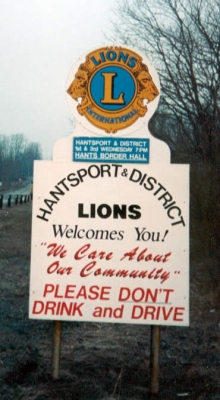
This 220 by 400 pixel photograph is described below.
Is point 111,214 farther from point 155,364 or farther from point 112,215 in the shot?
point 155,364

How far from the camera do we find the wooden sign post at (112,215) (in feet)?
14.5

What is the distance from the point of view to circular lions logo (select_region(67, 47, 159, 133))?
175 inches

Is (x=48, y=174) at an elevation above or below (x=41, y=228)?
above

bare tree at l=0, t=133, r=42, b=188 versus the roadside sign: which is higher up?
bare tree at l=0, t=133, r=42, b=188

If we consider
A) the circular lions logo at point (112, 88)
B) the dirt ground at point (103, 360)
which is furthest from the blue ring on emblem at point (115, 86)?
the dirt ground at point (103, 360)

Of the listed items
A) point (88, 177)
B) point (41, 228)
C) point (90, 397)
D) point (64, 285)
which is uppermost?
point (88, 177)

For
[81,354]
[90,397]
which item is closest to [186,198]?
[90,397]

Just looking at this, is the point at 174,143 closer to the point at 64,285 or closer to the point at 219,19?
the point at 219,19

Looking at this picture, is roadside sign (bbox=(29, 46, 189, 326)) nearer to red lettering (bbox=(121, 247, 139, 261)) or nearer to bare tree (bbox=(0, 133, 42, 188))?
red lettering (bbox=(121, 247, 139, 261))

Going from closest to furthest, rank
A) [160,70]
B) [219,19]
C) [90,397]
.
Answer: [90,397] → [219,19] → [160,70]

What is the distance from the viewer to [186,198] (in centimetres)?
442

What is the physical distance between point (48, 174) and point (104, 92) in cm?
84

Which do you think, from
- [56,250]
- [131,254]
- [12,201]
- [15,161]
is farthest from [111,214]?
[15,161]

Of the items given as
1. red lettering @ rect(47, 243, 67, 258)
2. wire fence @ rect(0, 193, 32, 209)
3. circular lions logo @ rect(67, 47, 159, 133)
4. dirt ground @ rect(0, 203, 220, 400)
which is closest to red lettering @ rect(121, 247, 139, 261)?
red lettering @ rect(47, 243, 67, 258)
